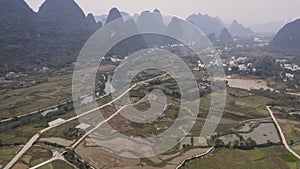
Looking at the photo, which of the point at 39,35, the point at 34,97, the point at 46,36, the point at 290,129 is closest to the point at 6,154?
the point at 34,97

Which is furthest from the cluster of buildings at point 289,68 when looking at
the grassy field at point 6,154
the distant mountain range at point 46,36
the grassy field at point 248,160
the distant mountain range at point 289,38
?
the grassy field at point 6,154

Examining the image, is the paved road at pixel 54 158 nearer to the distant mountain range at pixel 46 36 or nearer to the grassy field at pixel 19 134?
the grassy field at pixel 19 134

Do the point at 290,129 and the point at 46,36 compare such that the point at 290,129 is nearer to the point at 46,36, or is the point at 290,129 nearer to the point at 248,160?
the point at 248,160

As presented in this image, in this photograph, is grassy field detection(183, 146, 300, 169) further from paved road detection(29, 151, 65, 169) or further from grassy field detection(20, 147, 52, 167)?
grassy field detection(20, 147, 52, 167)

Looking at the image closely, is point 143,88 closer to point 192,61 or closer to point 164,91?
point 164,91

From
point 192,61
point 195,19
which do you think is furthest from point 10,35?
point 195,19

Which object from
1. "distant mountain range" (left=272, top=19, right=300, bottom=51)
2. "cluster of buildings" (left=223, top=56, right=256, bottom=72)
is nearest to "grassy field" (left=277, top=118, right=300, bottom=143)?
"cluster of buildings" (left=223, top=56, right=256, bottom=72)
